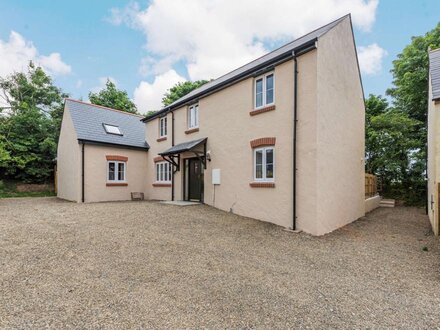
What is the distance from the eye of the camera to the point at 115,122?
17.5 meters

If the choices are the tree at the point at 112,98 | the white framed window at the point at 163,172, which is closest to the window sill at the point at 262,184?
the white framed window at the point at 163,172

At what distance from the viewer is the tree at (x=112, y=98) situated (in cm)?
3294

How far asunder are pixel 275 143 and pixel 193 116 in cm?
578

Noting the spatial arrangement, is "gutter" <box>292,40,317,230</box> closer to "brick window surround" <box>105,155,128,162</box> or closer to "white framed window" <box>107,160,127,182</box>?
"brick window surround" <box>105,155,128,162</box>

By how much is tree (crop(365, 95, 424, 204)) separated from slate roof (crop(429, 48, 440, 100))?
205 inches

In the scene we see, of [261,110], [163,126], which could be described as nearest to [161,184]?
[163,126]

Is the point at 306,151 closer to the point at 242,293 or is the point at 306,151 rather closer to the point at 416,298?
the point at 416,298

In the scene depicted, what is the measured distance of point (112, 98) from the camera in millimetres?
33438

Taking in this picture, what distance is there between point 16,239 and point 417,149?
21.0 metres

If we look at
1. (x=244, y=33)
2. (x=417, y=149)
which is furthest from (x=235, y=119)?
(x=417, y=149)

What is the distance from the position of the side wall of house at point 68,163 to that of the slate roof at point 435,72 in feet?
52.2

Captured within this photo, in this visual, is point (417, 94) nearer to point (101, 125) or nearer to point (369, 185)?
point (369, 185)

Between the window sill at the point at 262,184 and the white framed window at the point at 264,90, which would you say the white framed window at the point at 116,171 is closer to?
the window sill at the point at 262,184

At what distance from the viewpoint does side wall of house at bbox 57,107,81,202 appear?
14.3 m
